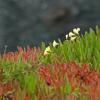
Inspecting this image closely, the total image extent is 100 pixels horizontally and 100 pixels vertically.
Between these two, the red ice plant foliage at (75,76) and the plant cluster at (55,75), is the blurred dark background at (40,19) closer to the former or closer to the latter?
the plant cluster at (55,75)

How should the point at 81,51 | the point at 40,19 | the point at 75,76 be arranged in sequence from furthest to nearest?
the point at 40,19 < the point at 81,51 < the point at 75,76

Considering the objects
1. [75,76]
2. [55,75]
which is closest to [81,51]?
[75,76]

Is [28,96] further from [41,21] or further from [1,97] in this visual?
[41,21]

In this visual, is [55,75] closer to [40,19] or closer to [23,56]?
[23,56]

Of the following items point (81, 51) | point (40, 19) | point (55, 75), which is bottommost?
point (55, 75)

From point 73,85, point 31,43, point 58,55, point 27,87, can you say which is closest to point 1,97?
point 27,87

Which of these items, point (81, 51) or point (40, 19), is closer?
point (81, 51)
